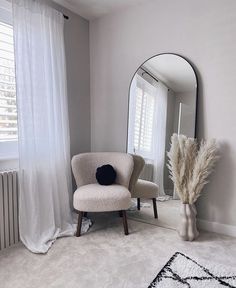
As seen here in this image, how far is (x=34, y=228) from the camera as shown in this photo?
225 centimetres

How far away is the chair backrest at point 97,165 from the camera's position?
2625 mm

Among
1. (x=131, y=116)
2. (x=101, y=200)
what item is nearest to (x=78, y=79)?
(x=131, y=116)

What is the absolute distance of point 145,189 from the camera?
108 inches

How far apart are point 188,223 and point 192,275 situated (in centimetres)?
61

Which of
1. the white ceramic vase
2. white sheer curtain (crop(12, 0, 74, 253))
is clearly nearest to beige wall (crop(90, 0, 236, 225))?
the white ceramic vase

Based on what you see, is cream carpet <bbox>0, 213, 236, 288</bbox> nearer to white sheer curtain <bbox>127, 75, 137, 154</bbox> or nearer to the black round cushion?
the black round cushion

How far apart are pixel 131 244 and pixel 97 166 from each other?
937mm

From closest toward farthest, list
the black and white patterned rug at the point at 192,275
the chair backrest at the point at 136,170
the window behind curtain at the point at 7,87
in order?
the black and white patterned rug at the point at 192,275
the window behind curtain at the point at 7,87
the chair backrest at the point at 136,170

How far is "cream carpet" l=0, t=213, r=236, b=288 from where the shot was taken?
1702 mm

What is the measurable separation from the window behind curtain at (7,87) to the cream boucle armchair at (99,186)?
28.4 inches

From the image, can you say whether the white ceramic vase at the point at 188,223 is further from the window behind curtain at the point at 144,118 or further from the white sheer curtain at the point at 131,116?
the white sheer curtain at the point at 131,116

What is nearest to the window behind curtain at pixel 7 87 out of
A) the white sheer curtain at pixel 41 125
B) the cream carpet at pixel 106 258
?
the white sheer curtain at pixel 41 125

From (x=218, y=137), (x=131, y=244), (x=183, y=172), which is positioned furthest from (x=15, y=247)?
(x=218, y=137)

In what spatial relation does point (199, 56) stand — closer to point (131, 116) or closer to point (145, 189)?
point (131, 116)
